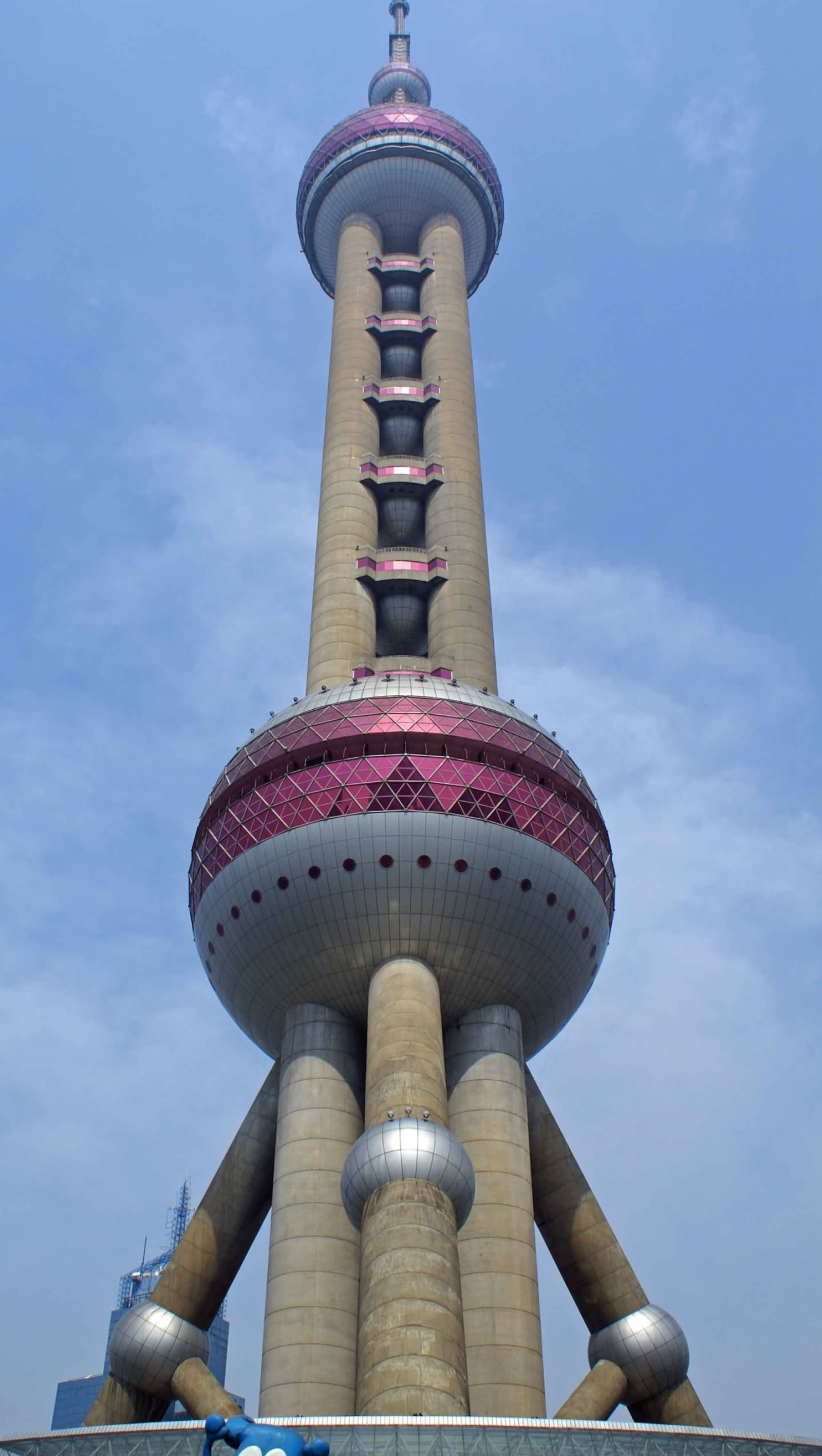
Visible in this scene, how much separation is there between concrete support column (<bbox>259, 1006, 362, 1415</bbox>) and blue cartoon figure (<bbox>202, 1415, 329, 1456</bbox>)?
2165cm

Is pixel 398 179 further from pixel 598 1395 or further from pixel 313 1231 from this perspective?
pixel 598 1395

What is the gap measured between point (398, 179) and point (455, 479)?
2647 cm

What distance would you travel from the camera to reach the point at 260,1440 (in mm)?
23656

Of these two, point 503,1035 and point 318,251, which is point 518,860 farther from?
point 318,251

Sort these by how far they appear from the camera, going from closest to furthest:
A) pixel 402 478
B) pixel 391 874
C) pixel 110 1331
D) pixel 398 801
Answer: pixel 391 874 → pixel 398 801 → pixel 402 478 → pixel 110 1331

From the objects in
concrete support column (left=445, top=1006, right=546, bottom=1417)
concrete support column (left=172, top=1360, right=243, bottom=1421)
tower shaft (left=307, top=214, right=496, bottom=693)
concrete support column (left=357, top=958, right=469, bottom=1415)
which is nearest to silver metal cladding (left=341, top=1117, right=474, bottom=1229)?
concrete support column (left=357, top=958, right=469, bottom=1415)

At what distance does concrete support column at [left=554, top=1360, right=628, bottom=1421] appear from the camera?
47531 millimetres

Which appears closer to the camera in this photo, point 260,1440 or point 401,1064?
point 260,1440

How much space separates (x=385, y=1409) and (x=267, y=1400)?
9947 mm

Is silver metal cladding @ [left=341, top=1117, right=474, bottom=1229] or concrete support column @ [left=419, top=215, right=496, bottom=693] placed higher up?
concrete support column @ [left=419, top=215, right=496, bottom=693]

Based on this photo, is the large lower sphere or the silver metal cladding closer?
the silver metal cladding

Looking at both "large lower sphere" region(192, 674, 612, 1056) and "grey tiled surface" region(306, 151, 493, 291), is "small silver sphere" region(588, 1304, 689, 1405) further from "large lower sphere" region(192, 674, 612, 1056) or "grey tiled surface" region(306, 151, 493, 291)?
"grey tiled surface" region(306, 151, 493, 291)

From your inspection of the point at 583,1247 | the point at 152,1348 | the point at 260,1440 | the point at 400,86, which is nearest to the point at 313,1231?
the point at 152,1348

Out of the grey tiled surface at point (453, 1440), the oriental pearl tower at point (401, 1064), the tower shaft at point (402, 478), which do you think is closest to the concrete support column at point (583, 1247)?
the oriental pearl tower at point (401, 1064)
